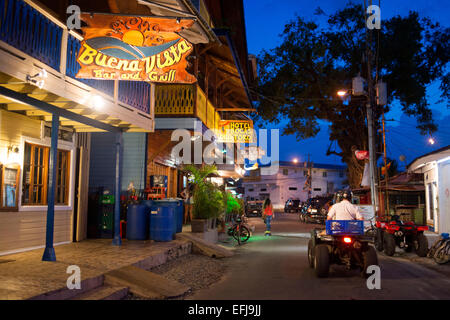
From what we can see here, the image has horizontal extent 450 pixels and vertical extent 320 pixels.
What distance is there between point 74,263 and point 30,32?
4.44 meters

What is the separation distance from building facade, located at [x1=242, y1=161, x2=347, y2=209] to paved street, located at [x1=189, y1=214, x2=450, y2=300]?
60.9 m

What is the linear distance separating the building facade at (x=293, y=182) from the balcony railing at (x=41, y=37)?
64.0 m

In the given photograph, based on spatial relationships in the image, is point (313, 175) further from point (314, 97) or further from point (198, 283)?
point (198, 283)

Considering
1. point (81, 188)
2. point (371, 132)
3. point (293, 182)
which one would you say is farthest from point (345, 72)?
point (293, 182)

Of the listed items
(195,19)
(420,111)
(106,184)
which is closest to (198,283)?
(195,19)

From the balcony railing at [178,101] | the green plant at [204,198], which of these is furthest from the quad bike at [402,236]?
the balcony railing at [178,101]

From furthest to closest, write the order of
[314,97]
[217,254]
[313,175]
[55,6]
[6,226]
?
1. [313,175]
2. [314,97]
3. [217,254]
4. [55,6]
5. [6,226]

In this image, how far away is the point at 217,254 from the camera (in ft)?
42.6

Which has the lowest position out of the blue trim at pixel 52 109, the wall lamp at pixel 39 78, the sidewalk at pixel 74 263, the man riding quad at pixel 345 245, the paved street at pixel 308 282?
the paved street at pixel 308 282

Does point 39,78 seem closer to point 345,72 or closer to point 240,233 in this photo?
point 240,233

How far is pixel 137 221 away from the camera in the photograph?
12734 mm

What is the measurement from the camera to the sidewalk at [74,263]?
20.6ft

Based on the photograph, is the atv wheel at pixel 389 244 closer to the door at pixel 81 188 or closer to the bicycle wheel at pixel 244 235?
the bicycle wheel at pixel 244 235

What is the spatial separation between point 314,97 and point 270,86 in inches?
138
